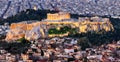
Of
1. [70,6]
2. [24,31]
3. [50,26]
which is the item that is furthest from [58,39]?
[70,6]

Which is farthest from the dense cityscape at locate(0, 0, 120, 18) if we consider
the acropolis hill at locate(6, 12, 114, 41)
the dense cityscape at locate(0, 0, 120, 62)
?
the acropolis hill at locate(6, 12, 114, 41)

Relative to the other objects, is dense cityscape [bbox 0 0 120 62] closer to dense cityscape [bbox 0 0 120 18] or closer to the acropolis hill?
the acropolis hill

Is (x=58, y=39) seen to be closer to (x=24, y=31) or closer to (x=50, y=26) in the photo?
(x=24, y=31)

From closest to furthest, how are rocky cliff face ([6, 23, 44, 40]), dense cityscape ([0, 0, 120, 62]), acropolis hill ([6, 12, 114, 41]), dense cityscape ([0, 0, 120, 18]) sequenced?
1. dense cityscape ([0, 0, 120, 62])
2. rocky cliff face ([6, 23, 44, 40])
3. acropolis hill ([6, 12, 114, 41])
4. dense cityscape ([0, 0, 120, 18])

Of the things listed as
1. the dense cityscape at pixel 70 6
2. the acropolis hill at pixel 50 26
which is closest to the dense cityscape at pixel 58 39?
the acropolis hill at pixel 50 26

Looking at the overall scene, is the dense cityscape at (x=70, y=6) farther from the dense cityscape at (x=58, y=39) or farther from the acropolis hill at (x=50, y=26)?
the acropolis hill at (x=50, y=26)

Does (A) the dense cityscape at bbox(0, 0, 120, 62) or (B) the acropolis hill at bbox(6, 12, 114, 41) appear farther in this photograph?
(B) the acropolis hill at bbox(6, 12, 114, 41)

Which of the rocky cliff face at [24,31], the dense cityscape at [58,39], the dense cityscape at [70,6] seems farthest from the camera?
the dense cityscape at [70,6]

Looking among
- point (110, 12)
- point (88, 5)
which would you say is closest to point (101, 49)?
point (110, 12)
